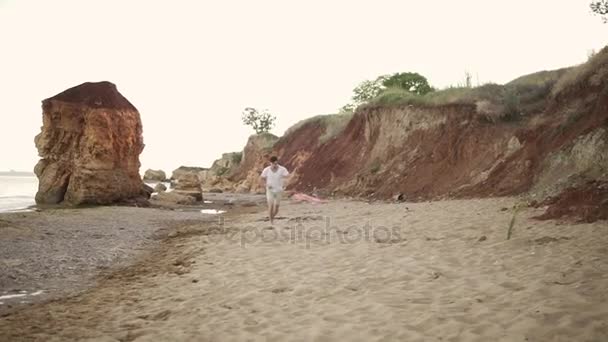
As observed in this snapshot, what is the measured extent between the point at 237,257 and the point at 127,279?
1.77 meters

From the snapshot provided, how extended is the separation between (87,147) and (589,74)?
65.7ft

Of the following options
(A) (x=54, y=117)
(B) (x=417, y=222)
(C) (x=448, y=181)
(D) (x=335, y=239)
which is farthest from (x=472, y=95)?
(A) (x=54, y=117)

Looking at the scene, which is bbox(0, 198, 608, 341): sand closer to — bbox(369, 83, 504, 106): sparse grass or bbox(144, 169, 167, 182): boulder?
bbox(369, 83, 504, 106): sparse grass

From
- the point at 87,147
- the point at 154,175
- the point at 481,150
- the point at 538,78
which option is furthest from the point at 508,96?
the point at 154,175

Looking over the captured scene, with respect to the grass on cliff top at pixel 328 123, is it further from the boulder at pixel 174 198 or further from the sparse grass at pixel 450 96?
the boulder at pixel 174 198

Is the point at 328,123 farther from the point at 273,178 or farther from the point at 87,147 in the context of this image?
the point at 273,178

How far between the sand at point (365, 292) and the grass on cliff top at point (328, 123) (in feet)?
82.7

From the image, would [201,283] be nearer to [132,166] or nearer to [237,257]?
Result: [237,257]

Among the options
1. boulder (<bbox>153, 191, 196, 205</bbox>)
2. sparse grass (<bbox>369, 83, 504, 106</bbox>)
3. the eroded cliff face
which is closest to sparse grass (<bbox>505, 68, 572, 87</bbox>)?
the eroded cliff face

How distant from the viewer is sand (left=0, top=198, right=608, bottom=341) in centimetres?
392

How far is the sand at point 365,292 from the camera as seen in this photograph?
3.92 m

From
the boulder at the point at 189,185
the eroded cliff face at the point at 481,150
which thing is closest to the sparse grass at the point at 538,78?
the eroded cliff face at the point at 481,150

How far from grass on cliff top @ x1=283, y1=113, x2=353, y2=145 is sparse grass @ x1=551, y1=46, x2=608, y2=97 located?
17.4 meters

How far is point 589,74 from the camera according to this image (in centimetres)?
1478
